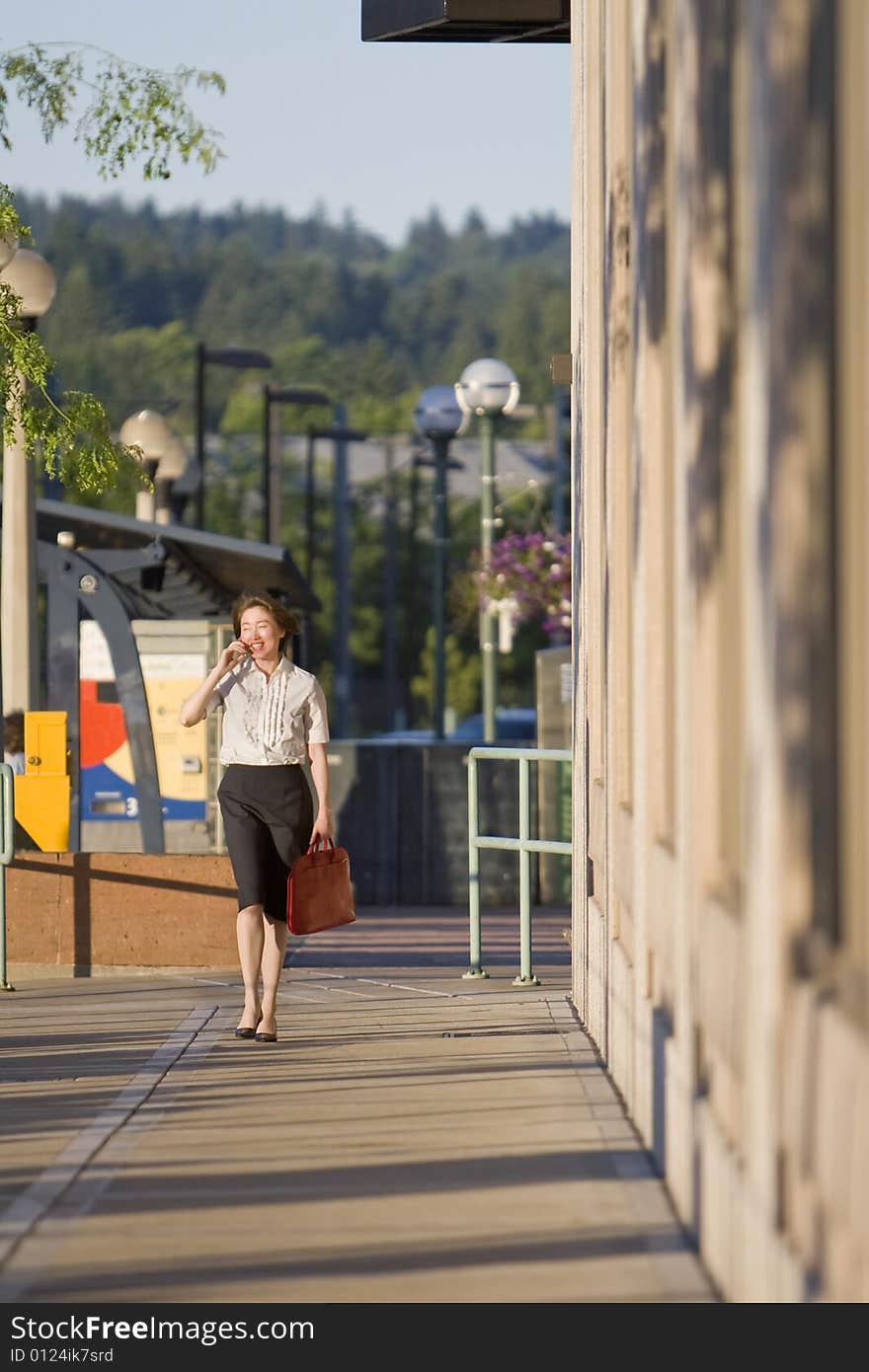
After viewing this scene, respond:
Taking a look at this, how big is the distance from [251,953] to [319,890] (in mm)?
419

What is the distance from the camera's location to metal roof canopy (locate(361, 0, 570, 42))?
45.6 feet

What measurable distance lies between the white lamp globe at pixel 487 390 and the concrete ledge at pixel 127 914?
A: 1122cm

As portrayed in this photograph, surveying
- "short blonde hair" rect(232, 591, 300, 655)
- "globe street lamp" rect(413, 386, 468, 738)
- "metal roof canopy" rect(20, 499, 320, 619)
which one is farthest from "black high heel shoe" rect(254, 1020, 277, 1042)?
"globe street lamp" rect(413, 386, 468, 738)

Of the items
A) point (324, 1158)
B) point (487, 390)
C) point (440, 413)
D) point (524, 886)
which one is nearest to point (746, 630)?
point (324, 1158)

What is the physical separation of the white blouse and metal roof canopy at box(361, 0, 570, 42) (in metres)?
5.58

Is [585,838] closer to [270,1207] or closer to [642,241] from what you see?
[642,241]

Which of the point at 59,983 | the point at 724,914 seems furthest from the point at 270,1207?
the point at 59,983

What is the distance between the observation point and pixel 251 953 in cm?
990

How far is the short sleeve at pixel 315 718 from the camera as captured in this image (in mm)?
9812

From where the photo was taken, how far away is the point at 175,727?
67.2ft

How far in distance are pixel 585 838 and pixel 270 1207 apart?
5121 millimetres

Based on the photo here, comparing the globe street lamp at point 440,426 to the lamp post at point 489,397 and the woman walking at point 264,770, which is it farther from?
the woman walking at point 264,770

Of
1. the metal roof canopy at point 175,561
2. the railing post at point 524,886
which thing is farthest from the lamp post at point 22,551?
the railing post at point 524,886

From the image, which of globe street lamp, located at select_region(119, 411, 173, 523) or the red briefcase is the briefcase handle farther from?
globe street lamp, located at select_region(119, 411, 173, 523)
